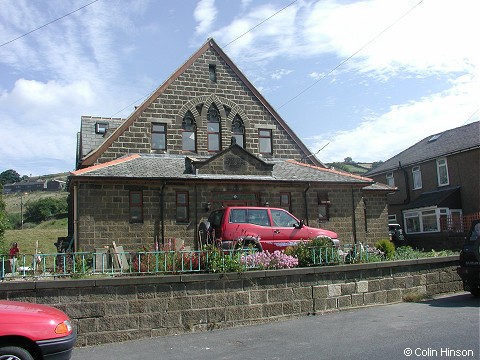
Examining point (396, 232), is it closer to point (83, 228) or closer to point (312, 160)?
point (312, 160)

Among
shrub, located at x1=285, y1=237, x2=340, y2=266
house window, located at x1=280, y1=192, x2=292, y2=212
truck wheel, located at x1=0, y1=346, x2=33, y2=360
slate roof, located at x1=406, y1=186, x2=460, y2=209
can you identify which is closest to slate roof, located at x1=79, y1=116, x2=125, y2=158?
house window, located at x1=280, y1=192, x2=292, y2=212

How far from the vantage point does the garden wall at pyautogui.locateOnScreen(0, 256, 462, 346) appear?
8.38m

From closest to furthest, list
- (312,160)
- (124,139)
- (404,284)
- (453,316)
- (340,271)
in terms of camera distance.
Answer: (453,316) → (340,271) → (404,284) → (124,139) → (312,160)

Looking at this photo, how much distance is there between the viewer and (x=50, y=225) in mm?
52500

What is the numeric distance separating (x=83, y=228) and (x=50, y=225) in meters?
38.9

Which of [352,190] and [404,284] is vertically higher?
[352,190]

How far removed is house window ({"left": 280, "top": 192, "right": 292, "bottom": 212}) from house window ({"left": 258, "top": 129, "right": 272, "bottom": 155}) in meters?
3.56

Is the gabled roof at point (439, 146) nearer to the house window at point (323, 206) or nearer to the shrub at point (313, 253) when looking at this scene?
the house window at point (323, 206)

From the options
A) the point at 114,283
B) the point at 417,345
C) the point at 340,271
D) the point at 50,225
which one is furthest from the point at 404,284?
the point at 50,225

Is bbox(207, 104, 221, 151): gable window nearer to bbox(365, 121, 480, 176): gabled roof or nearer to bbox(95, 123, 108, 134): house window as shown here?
bbox(95, 123, 108, 134): house window

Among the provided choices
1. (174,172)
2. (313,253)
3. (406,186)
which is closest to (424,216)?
(406,186)

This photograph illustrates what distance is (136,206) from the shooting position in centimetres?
1797

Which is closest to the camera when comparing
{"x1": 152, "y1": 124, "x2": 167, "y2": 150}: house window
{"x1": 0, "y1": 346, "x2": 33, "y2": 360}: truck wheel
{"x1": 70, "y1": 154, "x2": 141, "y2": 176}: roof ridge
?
{"x1": 0, "y1": 346, "x2": 33, "y2": 360}: truck wheel

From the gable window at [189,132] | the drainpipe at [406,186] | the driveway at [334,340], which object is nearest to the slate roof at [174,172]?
the gable window at [189,132]
